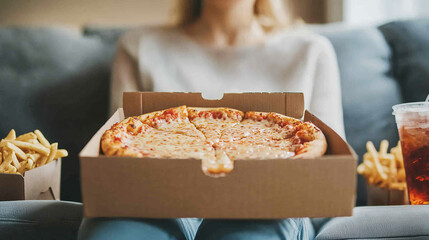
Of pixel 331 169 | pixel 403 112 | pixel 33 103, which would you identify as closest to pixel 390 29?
pixel 403 112

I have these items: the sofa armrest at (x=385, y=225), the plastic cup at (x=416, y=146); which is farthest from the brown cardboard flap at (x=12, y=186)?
the plastic cup at (x=416, y=146)

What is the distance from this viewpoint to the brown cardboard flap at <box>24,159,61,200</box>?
101 centimetres

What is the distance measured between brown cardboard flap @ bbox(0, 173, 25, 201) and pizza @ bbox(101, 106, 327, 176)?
0.27 meters

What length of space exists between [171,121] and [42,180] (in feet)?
1.25

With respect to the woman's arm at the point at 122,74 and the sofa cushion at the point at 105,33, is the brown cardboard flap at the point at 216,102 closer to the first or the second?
the woman's arm at the point at 122,74

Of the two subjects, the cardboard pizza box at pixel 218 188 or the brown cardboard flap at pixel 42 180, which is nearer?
the cardboard pizza box at pixel 218 188

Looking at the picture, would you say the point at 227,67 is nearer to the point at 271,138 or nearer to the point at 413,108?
the point at 271,138

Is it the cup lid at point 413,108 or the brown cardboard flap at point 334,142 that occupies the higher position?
the cup lid at point 413,108

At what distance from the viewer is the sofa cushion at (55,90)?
155cm

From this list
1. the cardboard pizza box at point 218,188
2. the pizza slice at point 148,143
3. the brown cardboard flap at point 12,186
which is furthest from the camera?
the brown cardboard flap at point 12,186

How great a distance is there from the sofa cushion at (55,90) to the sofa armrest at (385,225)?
1.03 metres

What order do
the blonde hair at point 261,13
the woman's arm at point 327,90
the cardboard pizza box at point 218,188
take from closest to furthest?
the cardboard pizza box at point 218,188 → the woman's arm at point 327,90 → the blonde hair at point 261,13

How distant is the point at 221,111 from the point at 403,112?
48cm

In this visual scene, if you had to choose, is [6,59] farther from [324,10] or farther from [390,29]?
[324,10]
